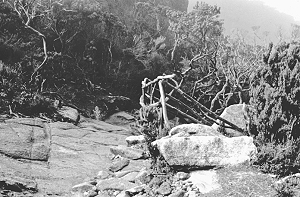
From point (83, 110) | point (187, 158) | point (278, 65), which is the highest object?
point (278, 65)

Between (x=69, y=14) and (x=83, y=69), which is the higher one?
(x=69, y=14)

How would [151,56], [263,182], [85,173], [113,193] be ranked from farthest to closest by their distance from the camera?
[151,56]
[85,173]
[113,193]
[263,182]

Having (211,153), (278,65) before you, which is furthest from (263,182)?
(278,65)

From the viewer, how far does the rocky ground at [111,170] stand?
4.75 m

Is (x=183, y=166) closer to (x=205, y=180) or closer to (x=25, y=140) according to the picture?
(x=205, y=180)

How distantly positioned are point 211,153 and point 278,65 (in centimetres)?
209

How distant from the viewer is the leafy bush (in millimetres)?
4816

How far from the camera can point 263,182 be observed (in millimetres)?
4656

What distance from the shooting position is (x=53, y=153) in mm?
7438

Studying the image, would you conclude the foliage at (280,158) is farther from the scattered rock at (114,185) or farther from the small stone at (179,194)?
the scattered rock at (114,185)

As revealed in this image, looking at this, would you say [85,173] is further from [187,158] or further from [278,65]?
[278,65]

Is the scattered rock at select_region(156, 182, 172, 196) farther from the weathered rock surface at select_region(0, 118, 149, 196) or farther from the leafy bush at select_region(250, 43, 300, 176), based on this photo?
the weathered rock surface at select_region(0, 118, 149, 196)

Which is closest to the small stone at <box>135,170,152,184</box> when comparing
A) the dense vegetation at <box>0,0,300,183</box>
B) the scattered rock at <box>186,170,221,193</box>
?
the scattered rock at <box>186,170,221,193</box>

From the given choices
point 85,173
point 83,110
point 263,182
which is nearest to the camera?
point 263,182
